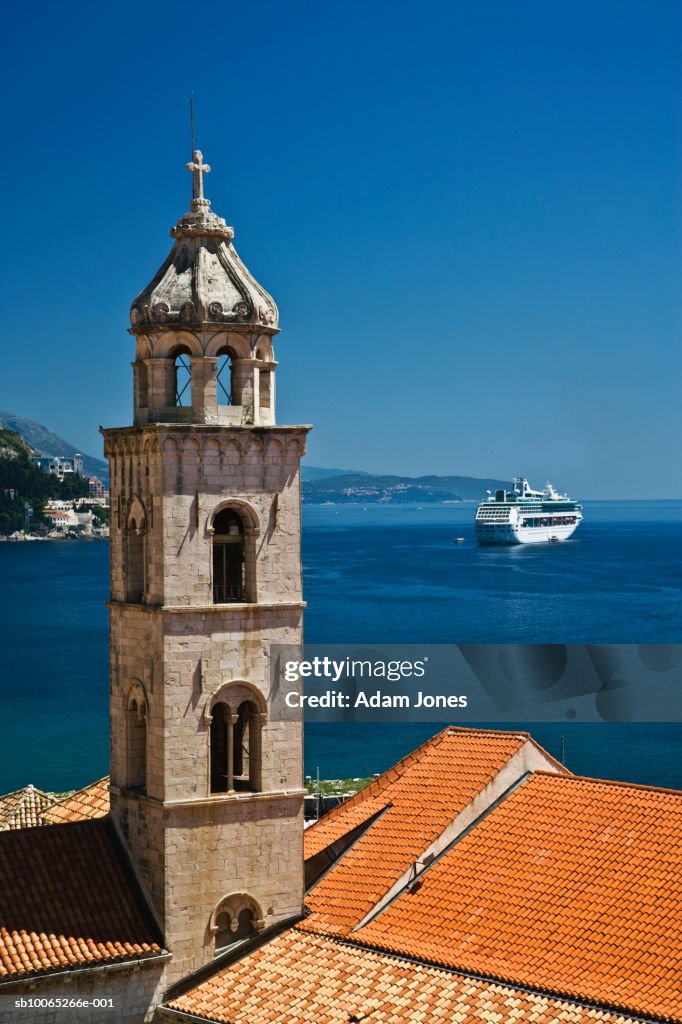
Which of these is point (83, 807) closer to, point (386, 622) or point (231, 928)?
point (231, 928)

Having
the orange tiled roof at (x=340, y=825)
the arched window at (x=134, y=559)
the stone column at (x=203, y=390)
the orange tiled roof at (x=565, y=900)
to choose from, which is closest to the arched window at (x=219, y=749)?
the arched window at (x=134, y=559)

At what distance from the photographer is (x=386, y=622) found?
10462 centimetres

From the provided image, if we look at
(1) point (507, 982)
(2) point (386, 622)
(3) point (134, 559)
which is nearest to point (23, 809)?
(3) point (134, 559)

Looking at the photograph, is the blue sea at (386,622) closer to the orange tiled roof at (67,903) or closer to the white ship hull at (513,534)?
the white ship hull at (513,534)

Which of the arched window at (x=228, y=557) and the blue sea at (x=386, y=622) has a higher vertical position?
the arched window at (x=228, y=557)

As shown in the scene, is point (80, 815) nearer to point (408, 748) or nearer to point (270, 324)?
point (270, 324)

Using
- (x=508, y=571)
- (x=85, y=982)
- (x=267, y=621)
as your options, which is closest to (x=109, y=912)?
(x=85, y=982)

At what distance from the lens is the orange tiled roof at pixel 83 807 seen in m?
23.6

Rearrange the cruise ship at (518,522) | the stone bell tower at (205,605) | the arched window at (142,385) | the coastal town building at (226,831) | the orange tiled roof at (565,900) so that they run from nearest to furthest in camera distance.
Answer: the orange tiled roof at (565,900), the coastal town building at (226,831), the stone bell tower at (205,605), the arched window at (142,385), the cruise ship at (518,522)

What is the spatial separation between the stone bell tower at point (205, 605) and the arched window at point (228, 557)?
0.02m

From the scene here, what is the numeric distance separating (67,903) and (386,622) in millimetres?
85350

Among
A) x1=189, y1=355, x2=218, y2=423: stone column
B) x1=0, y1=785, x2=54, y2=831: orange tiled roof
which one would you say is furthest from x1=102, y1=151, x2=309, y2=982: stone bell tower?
x1=0, y1=785, x2=54, y2=831: orange tiled roof

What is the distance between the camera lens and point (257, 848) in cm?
2055

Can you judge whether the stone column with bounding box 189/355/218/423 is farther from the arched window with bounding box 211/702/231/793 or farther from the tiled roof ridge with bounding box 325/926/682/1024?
the tiled roof ridge with bounding box 325/926/682/1024
